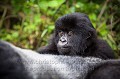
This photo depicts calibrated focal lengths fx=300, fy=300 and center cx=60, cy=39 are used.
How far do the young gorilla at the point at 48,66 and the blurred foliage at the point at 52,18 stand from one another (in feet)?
5.28

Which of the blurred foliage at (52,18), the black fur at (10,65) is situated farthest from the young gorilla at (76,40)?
the black fur at (10,65)

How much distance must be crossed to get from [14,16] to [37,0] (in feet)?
5.93

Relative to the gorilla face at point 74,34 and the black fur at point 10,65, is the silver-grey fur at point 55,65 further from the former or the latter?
the gorilla face at point 74,34

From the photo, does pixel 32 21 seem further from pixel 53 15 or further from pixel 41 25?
pixel 53 15

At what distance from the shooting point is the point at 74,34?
327 cm

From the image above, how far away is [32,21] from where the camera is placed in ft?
15.2

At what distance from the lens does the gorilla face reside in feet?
10.5

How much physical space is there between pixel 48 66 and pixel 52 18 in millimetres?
2485

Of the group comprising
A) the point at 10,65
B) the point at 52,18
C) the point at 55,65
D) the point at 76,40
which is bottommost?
the point at 52,18

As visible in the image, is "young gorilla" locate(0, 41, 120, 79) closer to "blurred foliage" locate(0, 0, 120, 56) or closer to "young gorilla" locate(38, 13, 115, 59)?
"young gorilla" locate(38, 13, 115, 59)

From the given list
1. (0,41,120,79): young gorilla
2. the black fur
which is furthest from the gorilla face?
the black fur

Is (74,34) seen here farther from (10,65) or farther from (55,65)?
(10,65)

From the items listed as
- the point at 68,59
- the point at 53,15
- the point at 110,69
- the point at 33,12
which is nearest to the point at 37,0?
the point at 53,15

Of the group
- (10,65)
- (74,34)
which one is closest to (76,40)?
(74,34)
